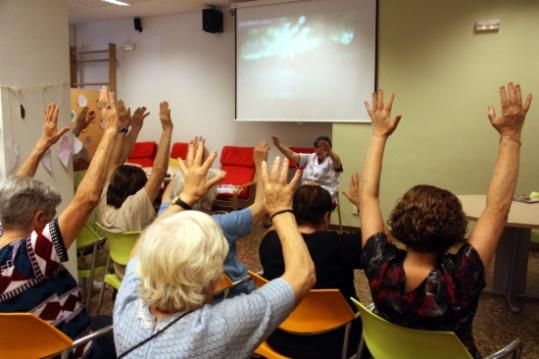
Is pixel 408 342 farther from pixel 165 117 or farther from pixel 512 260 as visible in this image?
pixel 512 260

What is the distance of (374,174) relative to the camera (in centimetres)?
161

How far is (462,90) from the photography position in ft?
16.1

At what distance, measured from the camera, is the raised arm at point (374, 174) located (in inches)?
60.3

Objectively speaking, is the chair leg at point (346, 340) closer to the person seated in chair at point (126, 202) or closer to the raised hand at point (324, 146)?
the person seated in chair at point (126, 202)

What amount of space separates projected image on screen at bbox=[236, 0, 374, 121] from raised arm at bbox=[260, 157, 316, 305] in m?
4.38

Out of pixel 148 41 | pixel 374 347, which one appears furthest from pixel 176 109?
pixel 374 347

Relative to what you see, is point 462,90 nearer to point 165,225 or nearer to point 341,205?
point 341,205

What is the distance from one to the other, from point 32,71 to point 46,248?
1.87 meters

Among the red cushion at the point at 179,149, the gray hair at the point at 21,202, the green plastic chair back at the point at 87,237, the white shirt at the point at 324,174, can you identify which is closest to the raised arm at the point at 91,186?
the gray hair at the point at 21,202

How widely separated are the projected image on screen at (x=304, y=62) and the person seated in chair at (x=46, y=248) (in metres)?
4.06

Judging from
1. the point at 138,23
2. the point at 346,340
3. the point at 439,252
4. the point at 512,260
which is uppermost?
the point at 138,23

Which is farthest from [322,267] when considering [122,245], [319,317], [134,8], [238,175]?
[134,8]

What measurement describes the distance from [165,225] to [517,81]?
465 cm

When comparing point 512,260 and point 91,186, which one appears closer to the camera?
point 91,186
